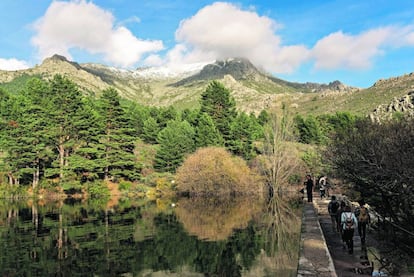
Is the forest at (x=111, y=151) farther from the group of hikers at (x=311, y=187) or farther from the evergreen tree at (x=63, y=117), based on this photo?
the group of hikers at (x=311, y=187)

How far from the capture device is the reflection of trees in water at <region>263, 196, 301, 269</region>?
53.8 feet

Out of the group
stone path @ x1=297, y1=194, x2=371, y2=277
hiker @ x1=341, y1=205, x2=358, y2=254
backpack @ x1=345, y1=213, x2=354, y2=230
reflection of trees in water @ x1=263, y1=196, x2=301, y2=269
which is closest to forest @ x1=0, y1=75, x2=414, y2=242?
reflection of trees in water @ x1=263, y1=196, x2=301, y2=269

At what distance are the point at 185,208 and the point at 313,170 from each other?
21.8m

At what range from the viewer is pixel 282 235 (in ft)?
71.5

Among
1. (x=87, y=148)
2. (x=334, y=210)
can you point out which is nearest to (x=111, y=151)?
(x=87, y=148)

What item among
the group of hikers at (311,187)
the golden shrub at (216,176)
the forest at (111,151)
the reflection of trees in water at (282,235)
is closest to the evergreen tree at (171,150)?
the forest at (111,151)

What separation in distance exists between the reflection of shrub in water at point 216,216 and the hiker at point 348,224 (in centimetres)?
933

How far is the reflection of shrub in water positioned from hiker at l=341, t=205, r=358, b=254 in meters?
9.33

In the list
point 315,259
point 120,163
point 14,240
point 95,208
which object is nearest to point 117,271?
point 315,259

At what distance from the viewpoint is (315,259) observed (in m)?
10.0

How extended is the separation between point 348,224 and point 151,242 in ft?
37.2

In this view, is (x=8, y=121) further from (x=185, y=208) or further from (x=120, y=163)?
(x=185, y=208)

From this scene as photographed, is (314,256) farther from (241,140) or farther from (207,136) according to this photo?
(241,140)

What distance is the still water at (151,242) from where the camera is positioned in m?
15.5
